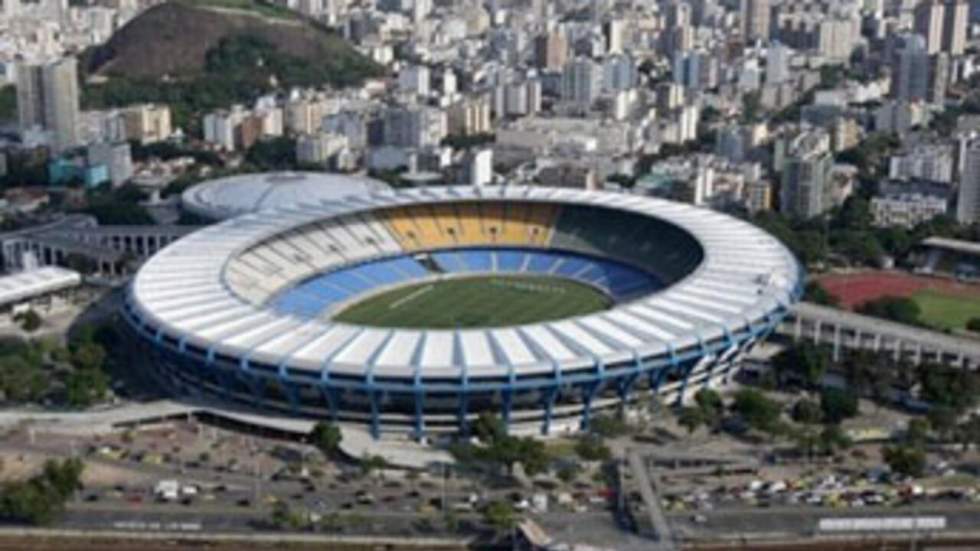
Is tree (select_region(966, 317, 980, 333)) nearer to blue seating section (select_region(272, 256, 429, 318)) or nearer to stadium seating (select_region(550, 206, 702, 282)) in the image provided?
stadium seating (select_region(550, 206, 702, 282))

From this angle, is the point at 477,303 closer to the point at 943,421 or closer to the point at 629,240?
the point at 629,240

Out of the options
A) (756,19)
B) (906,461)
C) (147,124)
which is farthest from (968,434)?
(756,19)

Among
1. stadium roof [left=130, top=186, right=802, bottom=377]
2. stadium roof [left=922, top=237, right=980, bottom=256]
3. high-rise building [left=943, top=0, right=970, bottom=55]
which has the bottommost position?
stadium roof [left=922, top=237, right=980, bottom=256]

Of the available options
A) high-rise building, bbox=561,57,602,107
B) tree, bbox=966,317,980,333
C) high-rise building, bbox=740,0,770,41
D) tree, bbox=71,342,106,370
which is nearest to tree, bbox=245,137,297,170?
high-rise building, bbox=561,57,602,107

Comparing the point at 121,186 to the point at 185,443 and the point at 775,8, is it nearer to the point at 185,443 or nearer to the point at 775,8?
the point at 185,443

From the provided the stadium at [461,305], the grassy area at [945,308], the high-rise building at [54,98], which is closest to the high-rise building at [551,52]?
the high-rise building at [54,98]

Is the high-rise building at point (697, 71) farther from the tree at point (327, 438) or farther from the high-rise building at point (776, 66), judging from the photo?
the tree at point (327, 438)
